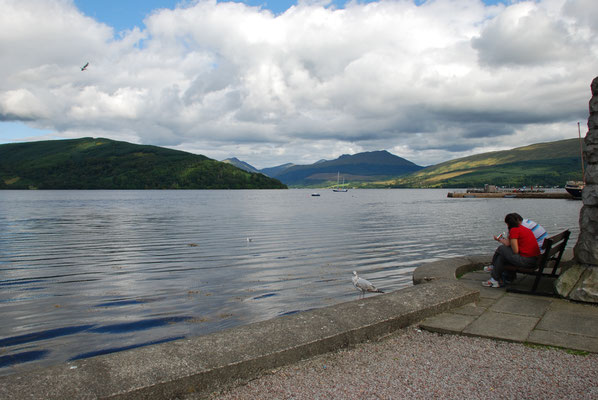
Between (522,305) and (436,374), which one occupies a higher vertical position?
(436,374)

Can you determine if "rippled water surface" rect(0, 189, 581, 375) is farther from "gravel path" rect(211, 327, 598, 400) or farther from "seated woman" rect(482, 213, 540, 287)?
"gravel path" rect(211, 327, 598, 400)

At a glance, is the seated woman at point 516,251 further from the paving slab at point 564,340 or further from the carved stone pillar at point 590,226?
the paving slab at point 564,340

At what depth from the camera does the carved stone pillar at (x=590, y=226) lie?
7832 millimetres

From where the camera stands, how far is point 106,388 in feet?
14.3

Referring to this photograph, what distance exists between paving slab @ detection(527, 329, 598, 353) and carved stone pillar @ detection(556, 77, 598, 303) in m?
2.00

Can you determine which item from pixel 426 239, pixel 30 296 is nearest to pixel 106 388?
pixel 30 296

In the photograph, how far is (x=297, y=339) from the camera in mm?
5773

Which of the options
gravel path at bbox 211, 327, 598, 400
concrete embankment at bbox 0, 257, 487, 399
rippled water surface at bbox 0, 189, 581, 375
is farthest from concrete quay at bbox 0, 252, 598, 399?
rippled water surface at bbox 0, 189, 581, 375

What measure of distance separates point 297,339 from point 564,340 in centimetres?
385

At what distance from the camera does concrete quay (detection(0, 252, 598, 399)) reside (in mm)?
4465

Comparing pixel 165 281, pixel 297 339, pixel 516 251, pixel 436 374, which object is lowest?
pixel 165 281

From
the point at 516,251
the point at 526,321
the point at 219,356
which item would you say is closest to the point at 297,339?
the point at 219,356

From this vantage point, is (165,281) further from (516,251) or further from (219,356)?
(516,251)

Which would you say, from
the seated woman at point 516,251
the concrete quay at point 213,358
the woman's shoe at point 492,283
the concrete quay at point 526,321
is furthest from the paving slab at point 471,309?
the seated woman at point 516,251
